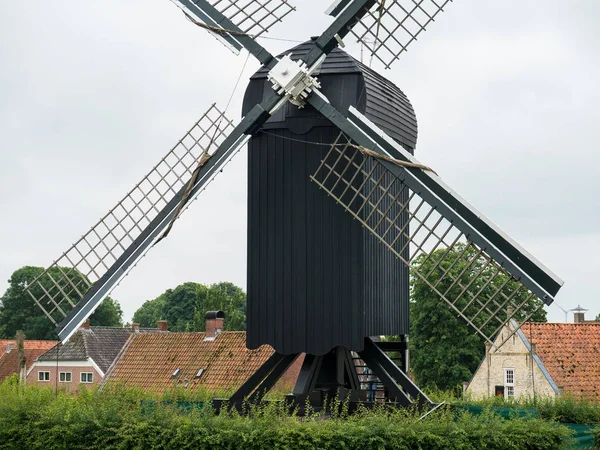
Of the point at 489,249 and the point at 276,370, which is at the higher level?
the point at 489,249

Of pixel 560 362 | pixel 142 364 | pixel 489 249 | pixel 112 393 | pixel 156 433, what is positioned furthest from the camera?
pixel 142 364

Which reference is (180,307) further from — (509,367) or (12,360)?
(509,367)

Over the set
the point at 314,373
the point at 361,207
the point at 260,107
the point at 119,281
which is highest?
the point at 260,107

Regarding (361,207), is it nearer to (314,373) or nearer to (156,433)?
(314,373)

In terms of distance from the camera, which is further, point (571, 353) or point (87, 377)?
point (87, 377)

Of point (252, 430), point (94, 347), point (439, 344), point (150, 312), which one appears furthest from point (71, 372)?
point (150, 312)

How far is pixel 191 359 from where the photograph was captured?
27.6m

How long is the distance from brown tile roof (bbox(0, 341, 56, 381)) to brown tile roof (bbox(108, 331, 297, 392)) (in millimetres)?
11657

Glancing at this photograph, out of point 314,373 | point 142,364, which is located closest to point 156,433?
point 314,373

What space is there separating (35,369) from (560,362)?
21642 millimetres

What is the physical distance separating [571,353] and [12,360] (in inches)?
979

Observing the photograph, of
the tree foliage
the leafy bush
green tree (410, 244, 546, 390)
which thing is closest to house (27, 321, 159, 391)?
the tree foliage

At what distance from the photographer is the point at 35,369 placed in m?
38.0

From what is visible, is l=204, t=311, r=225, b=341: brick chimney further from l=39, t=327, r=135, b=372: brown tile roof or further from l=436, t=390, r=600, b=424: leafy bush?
l=436, t=390, r=600, b=424: leafy bush
